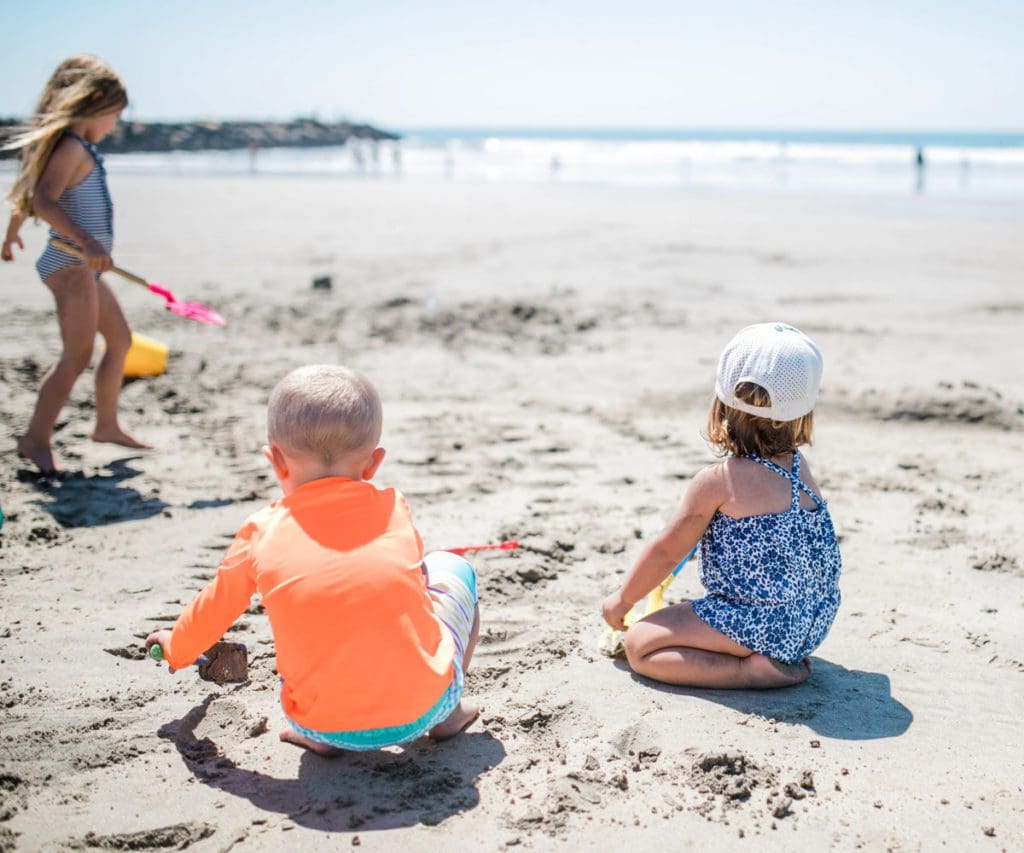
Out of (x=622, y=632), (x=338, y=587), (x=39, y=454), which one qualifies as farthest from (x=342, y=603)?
(x=39, y=454)

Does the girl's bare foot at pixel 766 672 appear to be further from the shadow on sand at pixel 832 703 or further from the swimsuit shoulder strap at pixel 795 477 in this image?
the swimsuit shoulder strap at pixel 795 477

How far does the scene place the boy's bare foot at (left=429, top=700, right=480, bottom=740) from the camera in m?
2.30

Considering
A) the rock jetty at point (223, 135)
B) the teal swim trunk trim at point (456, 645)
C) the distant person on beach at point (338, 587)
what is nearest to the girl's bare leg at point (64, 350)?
the distant person on beach at point (338, 587)

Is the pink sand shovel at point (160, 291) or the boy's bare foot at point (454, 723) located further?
the pink sand shovel at point (160, 291)

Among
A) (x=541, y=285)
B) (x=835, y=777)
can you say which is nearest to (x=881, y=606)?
(x=835, y=777)

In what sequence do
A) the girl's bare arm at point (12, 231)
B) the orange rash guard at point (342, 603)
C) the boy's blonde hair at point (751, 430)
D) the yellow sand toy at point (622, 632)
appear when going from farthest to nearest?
1. the girl's bare arm at point (12, 231)
2. the yellow sand toy at point (622, 632)
3. the boy's blonde hair at point (751, 430)
4. the orange rash guard at point (342, 603)

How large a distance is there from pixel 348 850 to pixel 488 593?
126 cm

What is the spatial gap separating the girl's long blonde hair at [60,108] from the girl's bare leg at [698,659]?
3.02 metres

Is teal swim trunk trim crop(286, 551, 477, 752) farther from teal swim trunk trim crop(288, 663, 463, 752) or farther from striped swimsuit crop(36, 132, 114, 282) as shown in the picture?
striped swimsuit crop(36, 132, 114, 282)

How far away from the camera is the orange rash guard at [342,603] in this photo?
2.01 m

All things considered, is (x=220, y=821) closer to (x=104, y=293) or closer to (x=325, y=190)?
(x=104, y=293)

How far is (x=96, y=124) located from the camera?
4.06 m

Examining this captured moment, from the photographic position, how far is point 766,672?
254 cm

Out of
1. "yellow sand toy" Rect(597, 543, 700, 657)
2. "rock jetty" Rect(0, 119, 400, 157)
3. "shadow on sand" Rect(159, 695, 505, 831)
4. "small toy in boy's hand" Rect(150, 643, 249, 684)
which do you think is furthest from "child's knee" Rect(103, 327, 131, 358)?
"rock jetty" Rect(0, 119, 400, 157)
